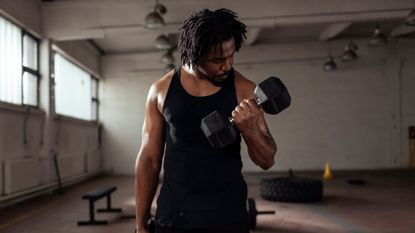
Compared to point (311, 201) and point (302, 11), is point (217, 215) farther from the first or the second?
point (302, 11)

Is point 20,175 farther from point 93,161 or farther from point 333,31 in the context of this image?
point 333,31

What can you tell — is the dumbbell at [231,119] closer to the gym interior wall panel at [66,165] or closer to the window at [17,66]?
the window at [17,66]

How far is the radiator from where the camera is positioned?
5562 mm

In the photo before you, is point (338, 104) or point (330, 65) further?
point (338, 104)

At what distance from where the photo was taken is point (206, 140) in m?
1.09

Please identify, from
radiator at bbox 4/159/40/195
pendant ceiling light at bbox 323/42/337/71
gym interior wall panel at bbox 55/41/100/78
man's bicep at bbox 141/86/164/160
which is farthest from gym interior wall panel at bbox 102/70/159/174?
man's bicep at bbox 141/86/164/160

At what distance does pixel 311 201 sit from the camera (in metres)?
5.84

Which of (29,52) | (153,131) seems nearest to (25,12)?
(29,52)

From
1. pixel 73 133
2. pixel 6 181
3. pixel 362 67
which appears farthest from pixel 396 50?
pixel 6 181

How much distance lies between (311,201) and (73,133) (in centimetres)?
474

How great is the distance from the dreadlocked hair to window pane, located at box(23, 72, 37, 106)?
584 cm

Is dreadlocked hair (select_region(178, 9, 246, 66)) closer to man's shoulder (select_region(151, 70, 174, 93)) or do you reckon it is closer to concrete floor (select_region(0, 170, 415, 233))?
man's shoulder (select_region(151, 70, 174, 93))

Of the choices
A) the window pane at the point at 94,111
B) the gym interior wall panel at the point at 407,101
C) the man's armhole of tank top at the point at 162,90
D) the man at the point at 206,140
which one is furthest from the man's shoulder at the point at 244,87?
the gym interior wall panel at the point at 407,101

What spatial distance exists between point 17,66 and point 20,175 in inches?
56.8
